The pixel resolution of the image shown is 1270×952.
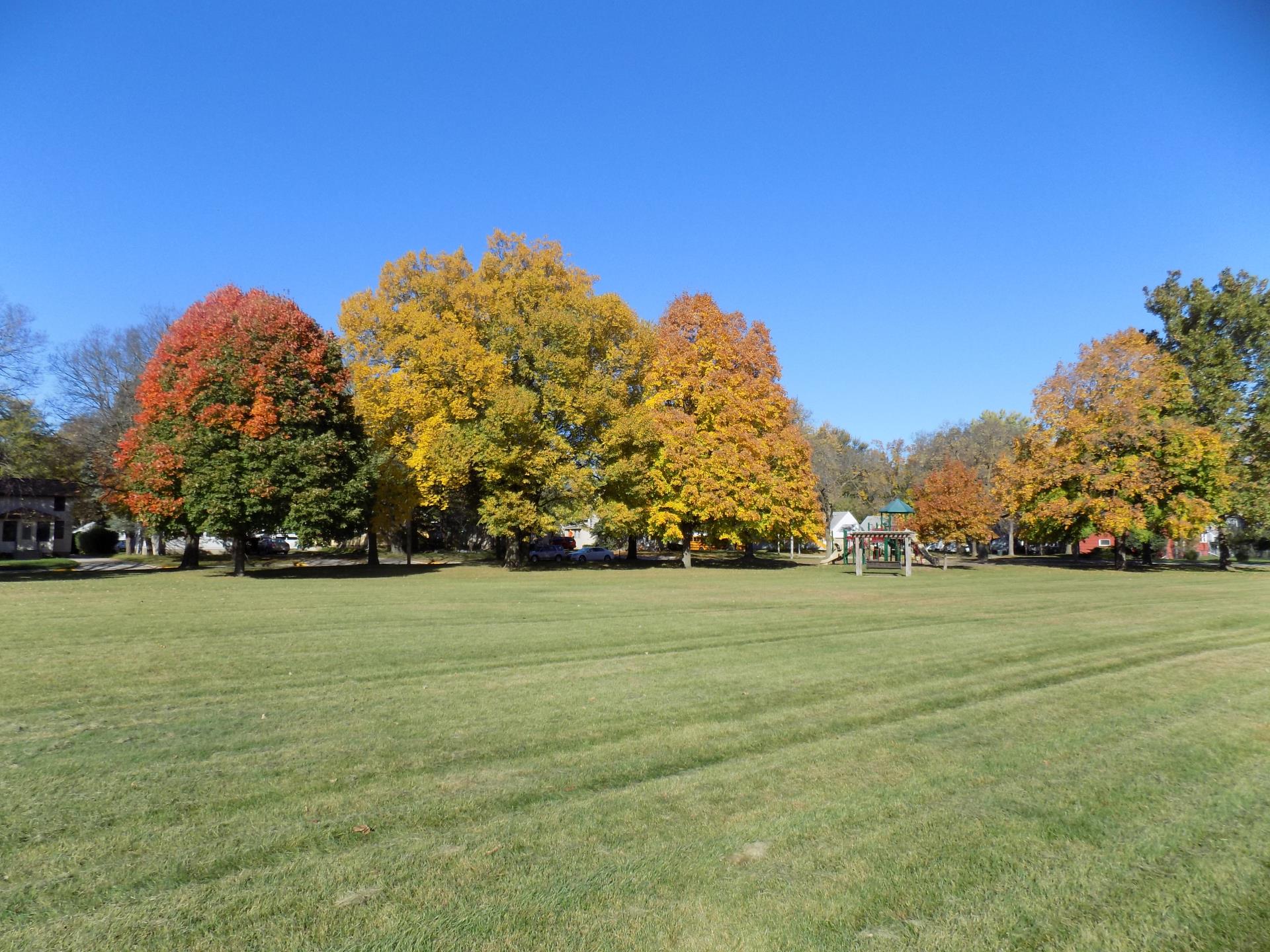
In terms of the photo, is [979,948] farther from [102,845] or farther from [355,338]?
[355,338]

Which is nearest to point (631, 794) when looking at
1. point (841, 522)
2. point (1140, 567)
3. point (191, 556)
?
point (191, 556)

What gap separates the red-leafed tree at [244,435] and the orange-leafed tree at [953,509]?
115ft

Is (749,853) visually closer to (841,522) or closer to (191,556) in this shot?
(191,556)

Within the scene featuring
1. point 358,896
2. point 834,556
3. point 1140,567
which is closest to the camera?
point 358,896

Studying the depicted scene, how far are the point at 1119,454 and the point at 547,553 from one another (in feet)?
120

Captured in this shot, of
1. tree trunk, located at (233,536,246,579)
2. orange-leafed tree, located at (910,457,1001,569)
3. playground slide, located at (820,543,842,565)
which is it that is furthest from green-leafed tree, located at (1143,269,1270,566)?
tree trunk, located at (233,536,246,579)

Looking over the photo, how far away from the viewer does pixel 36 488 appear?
182 ft

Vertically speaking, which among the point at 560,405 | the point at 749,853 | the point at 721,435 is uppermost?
the point at 560,405

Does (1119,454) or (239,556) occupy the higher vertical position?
(1119,454)

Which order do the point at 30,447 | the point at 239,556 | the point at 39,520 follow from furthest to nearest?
the point at 39,520, the point at 239,556, the point at 30,447

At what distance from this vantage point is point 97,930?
11.2 ft

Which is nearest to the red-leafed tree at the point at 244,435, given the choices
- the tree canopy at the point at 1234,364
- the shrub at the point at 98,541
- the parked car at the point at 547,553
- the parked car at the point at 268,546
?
the parked car at the point at 268,546

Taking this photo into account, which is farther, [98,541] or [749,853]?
[98,541]

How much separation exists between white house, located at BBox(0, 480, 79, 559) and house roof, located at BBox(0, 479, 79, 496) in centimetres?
5
